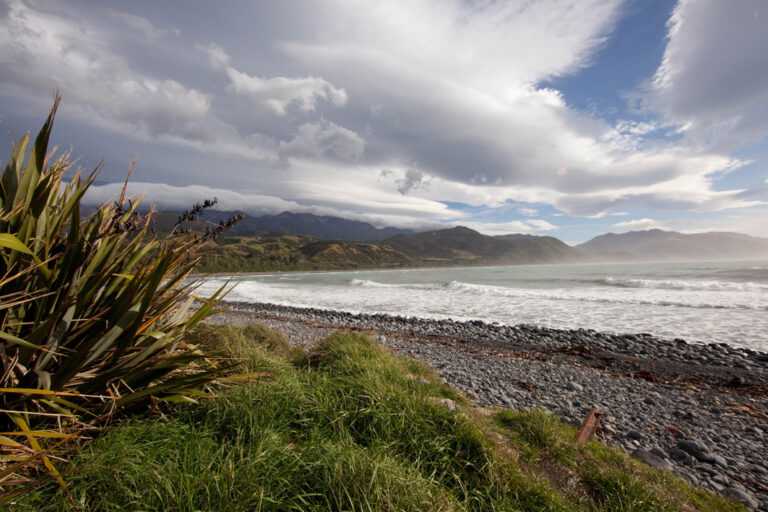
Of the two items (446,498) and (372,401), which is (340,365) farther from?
(446,498)

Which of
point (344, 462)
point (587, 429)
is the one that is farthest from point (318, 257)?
point (344, 462)

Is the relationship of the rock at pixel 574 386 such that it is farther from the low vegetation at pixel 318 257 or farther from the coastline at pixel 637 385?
the low vegetation at pixel 318 257

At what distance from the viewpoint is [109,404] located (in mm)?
2328

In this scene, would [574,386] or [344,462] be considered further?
[574,386]

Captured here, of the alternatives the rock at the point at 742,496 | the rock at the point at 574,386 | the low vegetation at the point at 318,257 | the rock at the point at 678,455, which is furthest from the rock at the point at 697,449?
the low vegetation at the point at 318,257

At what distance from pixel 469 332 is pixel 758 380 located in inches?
327

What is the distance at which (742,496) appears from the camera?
3.40 m

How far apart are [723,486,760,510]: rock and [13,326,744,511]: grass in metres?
0.50

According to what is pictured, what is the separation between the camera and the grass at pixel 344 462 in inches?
75.1

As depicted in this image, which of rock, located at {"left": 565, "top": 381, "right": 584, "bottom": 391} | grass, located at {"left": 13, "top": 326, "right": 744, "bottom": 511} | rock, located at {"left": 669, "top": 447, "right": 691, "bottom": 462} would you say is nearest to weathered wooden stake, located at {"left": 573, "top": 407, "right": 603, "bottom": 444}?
grass, located at {"left": 13, "top": 326, "right": 744, "bottom": 511}

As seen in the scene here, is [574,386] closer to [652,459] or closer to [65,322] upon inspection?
[652,459]

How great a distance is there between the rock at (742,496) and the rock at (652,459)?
483mm

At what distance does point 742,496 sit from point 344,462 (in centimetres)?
447

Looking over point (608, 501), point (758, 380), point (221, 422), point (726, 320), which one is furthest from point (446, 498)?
point (726, 320)
